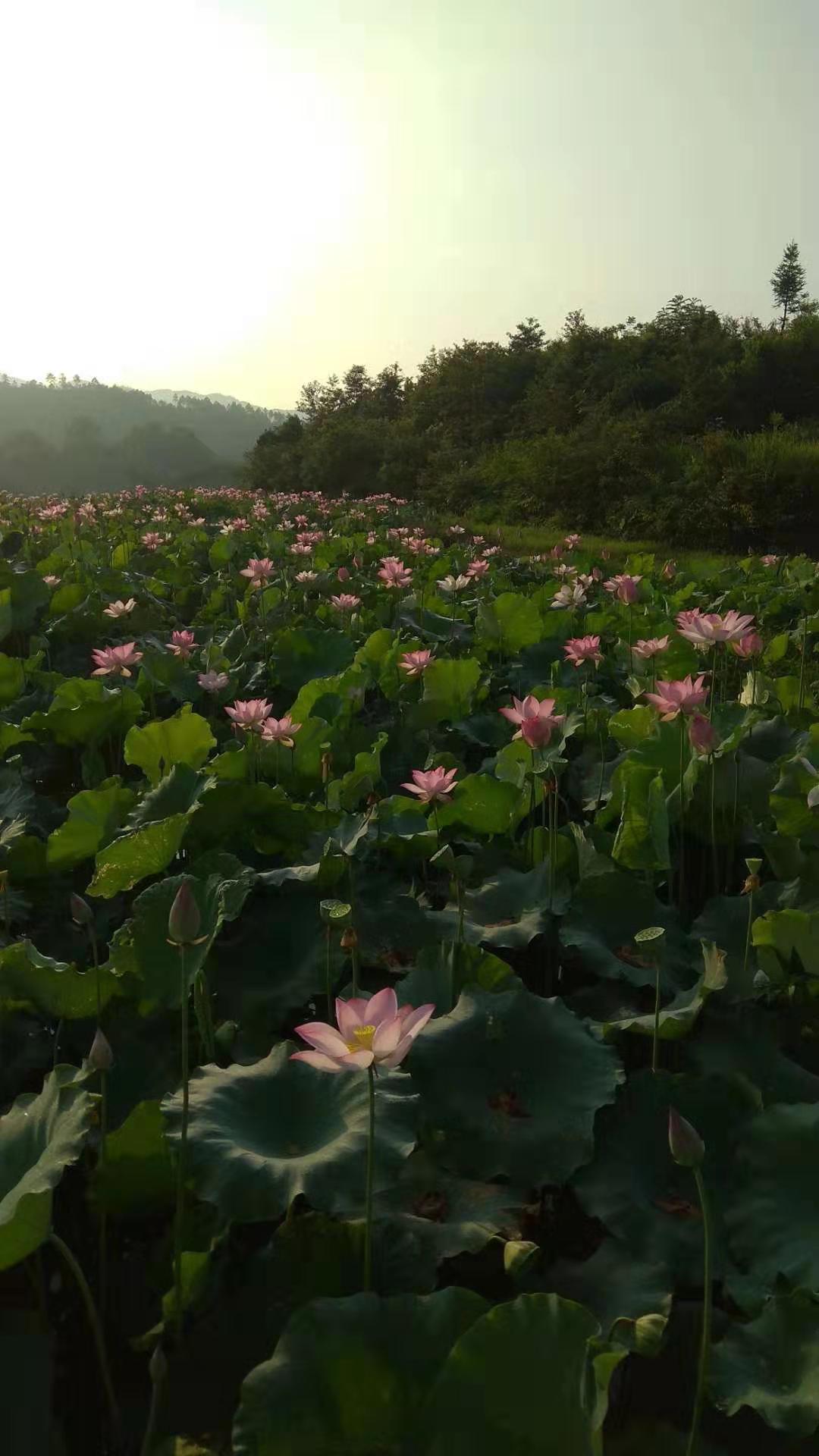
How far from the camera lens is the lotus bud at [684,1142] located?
2.59 ft

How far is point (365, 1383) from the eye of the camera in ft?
2.48

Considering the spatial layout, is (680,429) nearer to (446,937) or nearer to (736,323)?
(736,323)

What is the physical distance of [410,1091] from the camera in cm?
113

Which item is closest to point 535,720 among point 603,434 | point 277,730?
point 277,730

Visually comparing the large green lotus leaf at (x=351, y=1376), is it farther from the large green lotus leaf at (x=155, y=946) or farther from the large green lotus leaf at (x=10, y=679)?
the large green lotus leaf at (x=10, y=679)

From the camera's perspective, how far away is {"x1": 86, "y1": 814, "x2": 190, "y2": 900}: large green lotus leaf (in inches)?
61.6

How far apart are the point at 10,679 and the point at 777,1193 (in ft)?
8.36

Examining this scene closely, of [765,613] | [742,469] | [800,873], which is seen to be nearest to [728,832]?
[800,873]

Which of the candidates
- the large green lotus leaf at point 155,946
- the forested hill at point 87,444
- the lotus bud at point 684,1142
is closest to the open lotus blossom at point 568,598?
the large green lotus leaf at point 155,946

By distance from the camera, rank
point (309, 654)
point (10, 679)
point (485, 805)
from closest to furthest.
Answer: point (485, 805), point (10, 679), point (309, 654)

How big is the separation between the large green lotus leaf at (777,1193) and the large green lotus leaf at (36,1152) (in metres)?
0.68

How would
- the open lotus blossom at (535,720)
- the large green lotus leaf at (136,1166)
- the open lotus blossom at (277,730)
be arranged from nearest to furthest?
the large green lotus leaf at (136,1166) < the open lotus blossom at (535,720) < the open lotus blossom at (277,730)

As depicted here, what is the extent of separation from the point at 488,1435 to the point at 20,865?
1.33 meters

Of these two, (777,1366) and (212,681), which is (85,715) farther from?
(777,1366)
